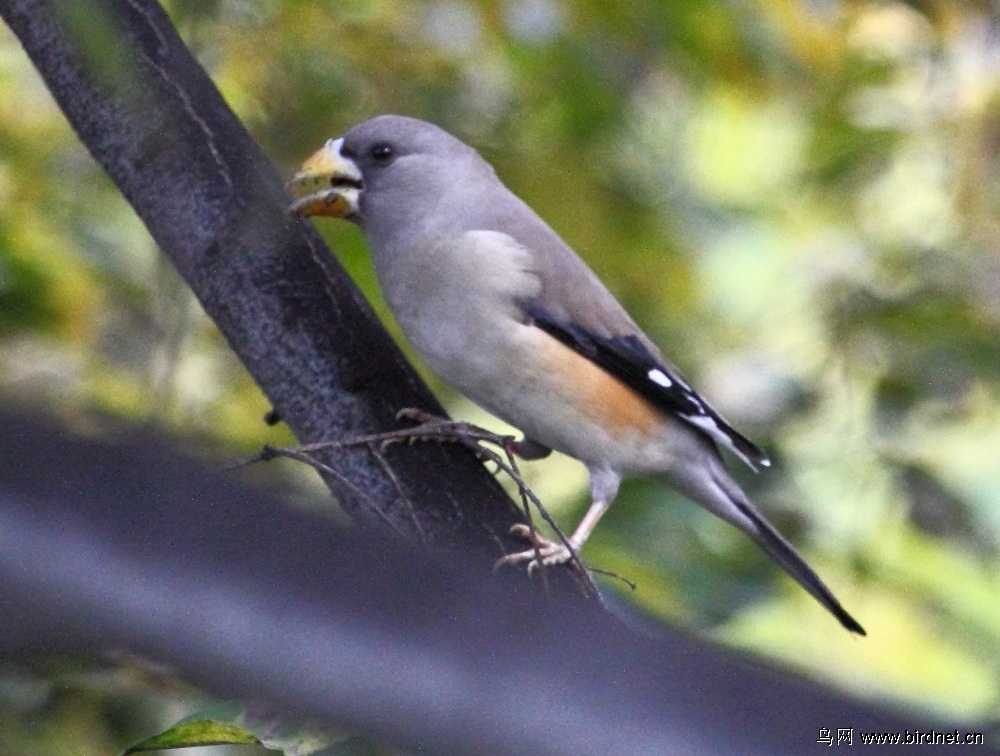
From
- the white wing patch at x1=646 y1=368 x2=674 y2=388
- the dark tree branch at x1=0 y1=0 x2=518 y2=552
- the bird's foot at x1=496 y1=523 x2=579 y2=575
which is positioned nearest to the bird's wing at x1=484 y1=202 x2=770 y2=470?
the white wing patch at x1=646 y1=368 x2=674 y2=388

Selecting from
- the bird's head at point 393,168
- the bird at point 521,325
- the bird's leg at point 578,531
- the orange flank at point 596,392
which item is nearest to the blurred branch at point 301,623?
the bird's leg at point 578,531

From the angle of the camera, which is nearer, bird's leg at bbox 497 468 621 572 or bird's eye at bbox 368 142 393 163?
bird's leg at bbox 497 468 621 572

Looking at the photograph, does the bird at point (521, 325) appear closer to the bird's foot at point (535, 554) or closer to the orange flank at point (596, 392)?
the orange flank at point (596, 392)

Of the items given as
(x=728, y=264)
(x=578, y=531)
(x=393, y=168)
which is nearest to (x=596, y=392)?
(x=578, y=531)

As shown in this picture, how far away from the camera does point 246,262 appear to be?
2520 mm

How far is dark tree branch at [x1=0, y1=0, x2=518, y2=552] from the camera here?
7.95 feet

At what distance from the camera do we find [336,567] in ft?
2.45

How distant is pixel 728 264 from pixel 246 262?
7.34 ft

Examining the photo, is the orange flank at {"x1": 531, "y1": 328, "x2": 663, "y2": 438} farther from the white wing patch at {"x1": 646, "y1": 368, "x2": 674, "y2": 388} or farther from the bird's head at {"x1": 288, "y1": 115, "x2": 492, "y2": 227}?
the bird's head at {"x1": 288, "y1": 115, "x2": 492, "y2": 227}

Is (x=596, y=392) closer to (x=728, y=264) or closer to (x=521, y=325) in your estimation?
(x=521, y=325)

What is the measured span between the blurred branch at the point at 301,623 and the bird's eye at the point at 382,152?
2991mm

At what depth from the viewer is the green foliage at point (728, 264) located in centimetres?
353

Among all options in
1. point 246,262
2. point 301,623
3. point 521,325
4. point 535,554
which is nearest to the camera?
A: point 301,623

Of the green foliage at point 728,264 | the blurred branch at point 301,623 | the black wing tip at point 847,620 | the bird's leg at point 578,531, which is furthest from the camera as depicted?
the green foliage at point 728,264
